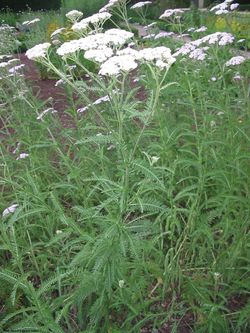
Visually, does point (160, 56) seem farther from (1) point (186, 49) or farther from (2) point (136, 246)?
(1) point (186, 49)

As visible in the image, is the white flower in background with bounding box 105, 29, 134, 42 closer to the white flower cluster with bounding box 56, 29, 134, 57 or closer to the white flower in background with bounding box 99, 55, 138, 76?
the white flower cluster with bounding box 56, 29, 134, 57

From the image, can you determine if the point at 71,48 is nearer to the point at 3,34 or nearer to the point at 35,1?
the point at 3,34

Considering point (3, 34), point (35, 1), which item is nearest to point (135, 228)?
point (3, 34)

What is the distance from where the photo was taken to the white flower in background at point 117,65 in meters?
2.31

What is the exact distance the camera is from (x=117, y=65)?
239 cm

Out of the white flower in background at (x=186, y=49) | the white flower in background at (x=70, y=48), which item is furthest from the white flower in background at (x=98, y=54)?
the white flower in background at (x=186, y=49)

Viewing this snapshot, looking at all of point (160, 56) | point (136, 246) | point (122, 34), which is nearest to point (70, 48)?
point (122, 34)

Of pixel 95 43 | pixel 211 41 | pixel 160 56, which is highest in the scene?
pixel 95 43

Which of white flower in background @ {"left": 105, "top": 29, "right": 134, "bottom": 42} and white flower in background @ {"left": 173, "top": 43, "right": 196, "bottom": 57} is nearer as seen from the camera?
white flower in background @ {"left": 105, "top": 29, "right": 134, "bottom": 42}

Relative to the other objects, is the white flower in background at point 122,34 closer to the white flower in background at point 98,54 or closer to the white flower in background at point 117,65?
the white flower in background at point 98,54

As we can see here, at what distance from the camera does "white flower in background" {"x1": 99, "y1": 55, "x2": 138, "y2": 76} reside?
231 centimetres

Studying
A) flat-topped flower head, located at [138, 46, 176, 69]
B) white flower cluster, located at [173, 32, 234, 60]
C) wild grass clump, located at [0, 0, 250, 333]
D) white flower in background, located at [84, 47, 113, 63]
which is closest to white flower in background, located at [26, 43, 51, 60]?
wild grass clump, located at [0, 0, 250, 333]

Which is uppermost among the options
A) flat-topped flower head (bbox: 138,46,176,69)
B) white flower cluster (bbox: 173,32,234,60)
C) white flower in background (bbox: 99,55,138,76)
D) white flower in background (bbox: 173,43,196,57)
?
white flower in background (bbox: 99,55,138,76)

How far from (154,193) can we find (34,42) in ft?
25.4
